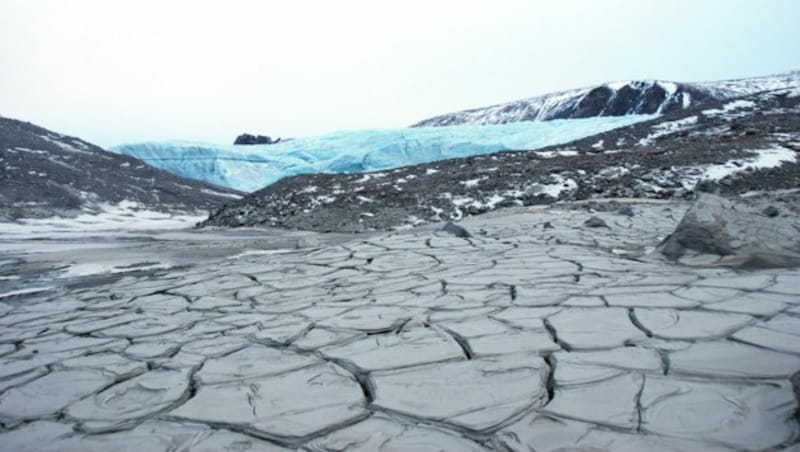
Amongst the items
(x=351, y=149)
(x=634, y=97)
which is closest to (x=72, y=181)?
(x=351, y=149)

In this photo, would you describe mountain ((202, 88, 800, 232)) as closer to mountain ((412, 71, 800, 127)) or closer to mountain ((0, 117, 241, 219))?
mountain ((0, 117, 241, 219))

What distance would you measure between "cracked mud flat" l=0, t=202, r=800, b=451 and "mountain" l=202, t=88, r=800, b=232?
471 centimetres

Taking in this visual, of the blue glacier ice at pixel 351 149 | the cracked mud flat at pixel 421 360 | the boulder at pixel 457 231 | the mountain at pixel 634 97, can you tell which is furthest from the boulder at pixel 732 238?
the mountain at pixel 634 97

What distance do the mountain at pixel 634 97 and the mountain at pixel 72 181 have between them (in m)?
16.1

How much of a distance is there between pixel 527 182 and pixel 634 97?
18.0 metres

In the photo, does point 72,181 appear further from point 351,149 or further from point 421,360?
point 421,360

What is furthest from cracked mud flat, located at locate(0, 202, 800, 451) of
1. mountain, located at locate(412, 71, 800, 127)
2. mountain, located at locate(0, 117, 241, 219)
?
mountain, located at locate(412, 71, 800, 127)

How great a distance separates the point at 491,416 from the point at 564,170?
29.2 ft

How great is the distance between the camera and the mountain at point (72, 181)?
11.5 metres

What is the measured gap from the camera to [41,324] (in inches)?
127

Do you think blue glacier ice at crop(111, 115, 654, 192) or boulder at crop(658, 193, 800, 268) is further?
blue glacier ice at crop(111, 115, 654, 192)

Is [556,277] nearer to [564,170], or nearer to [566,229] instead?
[566,229]

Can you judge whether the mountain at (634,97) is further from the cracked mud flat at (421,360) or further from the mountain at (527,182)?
the cracked mud flat at (421,360)

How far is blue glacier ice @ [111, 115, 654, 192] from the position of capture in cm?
1808
